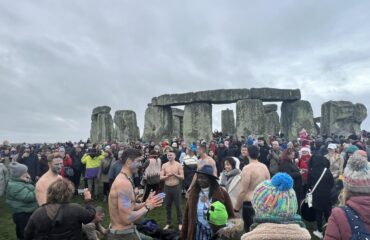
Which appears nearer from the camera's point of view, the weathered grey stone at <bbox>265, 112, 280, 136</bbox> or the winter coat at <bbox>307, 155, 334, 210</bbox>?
the winter coat at <bbox>307, 155, 334, 210</bbox>

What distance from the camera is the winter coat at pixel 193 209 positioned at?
4172 millimetres

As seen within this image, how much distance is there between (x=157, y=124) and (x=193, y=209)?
18502 millimetres

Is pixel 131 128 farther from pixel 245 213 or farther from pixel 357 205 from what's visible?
pixel 357 205

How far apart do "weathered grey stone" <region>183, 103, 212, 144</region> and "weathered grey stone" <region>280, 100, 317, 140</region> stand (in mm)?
4129


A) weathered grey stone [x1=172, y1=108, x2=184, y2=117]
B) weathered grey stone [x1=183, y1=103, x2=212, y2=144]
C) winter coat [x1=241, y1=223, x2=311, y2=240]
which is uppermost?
weathered grey stone [x1=172, y1=108, x2=184, y2=117]

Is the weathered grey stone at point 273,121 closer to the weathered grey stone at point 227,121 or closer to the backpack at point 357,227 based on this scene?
the weathered grey stone at point 227,121

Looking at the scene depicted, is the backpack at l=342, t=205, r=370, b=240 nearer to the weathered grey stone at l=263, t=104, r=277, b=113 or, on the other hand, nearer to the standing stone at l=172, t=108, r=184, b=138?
the weathered grey stone at l=263, t=104, r=277, b=113

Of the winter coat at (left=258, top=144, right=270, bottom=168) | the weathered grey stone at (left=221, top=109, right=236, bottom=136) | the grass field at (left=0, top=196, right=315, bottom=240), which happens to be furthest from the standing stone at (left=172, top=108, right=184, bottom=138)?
the winter coat at (left=258, top=144, right=270, bottom=168)

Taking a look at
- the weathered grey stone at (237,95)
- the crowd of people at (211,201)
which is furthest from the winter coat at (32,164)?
the weathered grey stone at (237,95)

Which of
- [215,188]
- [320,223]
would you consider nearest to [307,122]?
[320,223]

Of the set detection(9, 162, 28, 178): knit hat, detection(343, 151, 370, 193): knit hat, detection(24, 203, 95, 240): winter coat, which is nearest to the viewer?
detection(343, 151, 370, 193): knit hat

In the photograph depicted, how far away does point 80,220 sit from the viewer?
11.5ft

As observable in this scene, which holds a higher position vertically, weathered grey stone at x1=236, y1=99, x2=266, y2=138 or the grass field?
weathered grey stone at x1=236, y1=99, x2=266, y2=138

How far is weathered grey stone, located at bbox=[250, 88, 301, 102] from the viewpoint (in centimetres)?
2038
